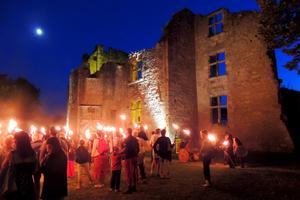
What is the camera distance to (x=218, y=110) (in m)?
17.5

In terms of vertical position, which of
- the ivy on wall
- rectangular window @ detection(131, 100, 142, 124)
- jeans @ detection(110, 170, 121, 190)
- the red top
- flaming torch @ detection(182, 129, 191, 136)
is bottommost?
jeans @ detection(110, 170, 121, 190)

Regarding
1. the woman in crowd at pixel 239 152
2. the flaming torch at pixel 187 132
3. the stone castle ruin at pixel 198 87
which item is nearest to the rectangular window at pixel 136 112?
the stone castle ruin at pixel 198 87

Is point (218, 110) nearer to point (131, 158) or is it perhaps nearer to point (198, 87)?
point (198, 87)

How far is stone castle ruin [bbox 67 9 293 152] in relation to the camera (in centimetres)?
1523

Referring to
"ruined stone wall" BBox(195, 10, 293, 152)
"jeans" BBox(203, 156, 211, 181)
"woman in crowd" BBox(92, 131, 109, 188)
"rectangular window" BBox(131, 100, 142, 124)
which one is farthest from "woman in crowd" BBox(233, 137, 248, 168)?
"rectangular window" BBox(131, 100, 142, 124)

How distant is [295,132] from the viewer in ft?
48.1

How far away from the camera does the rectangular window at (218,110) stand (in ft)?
57.3

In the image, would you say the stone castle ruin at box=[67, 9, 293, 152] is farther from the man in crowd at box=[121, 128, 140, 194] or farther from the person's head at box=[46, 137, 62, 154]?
the person's head at box=[46, 137, 62, 154]

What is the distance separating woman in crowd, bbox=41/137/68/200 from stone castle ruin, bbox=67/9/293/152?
41.2ft

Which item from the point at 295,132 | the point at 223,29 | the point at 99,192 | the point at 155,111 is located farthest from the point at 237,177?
the point at 223,29

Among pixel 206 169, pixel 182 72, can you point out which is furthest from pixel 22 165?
pixel 182 72

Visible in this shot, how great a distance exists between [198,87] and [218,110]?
100 inches

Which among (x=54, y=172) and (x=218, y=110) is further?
(x=218, y=110)

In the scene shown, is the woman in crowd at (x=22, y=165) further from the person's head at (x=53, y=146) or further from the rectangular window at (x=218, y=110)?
the rectangular window at (x=218, y=110)
